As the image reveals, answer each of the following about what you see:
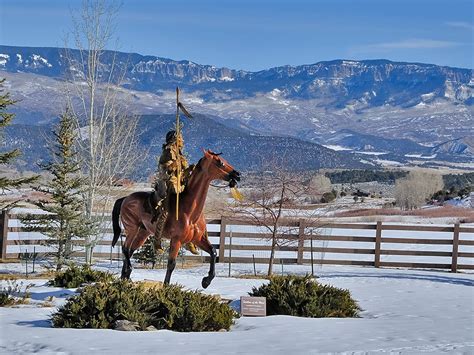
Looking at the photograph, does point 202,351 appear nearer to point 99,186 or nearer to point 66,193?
point 66,193

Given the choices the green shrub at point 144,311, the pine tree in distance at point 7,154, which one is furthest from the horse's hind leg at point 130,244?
the pine tree in distance at point 7,154

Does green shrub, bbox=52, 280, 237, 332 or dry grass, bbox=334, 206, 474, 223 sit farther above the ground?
dry grass, bbox=334, 206, 474, 223

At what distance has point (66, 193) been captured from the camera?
1911 centimetres

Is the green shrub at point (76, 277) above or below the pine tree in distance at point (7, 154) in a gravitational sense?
below

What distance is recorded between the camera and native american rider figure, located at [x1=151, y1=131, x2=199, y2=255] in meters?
12.9

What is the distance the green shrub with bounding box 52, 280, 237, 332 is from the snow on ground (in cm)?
28

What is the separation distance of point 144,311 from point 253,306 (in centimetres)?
194

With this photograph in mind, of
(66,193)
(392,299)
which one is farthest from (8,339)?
(66,193)

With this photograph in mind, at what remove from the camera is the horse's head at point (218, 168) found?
1249 centimetres

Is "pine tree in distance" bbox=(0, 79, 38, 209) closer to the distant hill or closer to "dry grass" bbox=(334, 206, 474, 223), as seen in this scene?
"dry grass" bbox=(334, 206, 474, 223)

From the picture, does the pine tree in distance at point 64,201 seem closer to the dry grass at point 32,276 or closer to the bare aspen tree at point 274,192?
the dry grass at point 32,276

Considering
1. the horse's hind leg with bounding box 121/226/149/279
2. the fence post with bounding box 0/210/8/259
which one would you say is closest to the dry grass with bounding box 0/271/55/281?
the fence post with bounding box 0/210/8/259

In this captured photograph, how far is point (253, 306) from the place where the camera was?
12391 millimetres

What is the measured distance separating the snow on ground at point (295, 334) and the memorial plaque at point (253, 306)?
0.21 m
